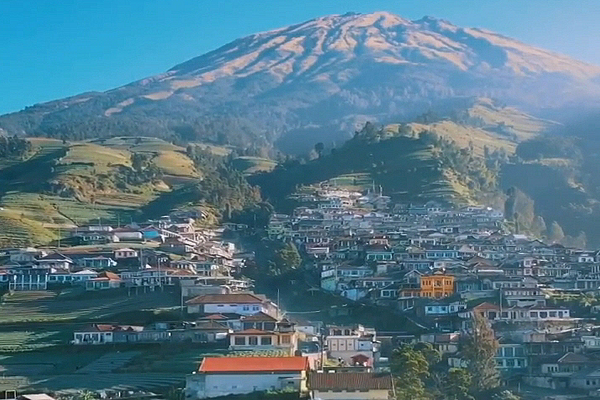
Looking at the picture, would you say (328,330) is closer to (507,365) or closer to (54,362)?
(507,365)

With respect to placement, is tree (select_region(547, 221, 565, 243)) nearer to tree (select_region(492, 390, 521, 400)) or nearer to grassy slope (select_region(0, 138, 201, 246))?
grassy slope (select_region(0, 138, 201, 246))

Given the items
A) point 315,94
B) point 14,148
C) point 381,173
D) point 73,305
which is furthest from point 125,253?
point 315,94

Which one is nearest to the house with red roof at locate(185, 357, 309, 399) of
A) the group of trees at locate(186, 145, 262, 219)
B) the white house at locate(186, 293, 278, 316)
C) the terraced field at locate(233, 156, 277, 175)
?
the white house at locate(186, 293, 278, 316)

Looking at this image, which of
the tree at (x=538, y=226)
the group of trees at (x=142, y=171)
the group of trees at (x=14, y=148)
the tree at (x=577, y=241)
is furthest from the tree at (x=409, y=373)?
the group of trees at (x=14, y=148)

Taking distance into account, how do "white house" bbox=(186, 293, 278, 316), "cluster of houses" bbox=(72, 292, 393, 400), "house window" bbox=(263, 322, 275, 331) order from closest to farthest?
"cluster of houses" bbox=(72, 292, 393, 400) → "house window" bbox=(263, 322, 275, 331) → "white house" bbox=(186, 293, 278, 316)

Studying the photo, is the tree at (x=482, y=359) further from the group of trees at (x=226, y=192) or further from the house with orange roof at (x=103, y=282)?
the group of trees at (x=226, y=192)

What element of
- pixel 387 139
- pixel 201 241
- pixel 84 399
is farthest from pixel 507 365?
pixel 387 139
